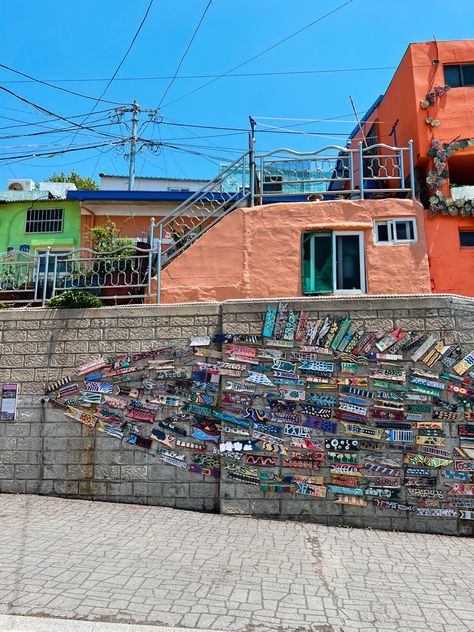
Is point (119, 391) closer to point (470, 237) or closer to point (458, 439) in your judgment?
point (458, 439)

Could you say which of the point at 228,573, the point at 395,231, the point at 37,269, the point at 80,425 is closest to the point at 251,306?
the point at 80,425

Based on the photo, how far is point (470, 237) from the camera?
10.0 m

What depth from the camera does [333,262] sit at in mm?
9039

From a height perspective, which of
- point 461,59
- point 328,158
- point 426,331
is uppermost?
point 461,59

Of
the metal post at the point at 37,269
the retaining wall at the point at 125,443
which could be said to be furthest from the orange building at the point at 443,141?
the metal post at the point at 37,269

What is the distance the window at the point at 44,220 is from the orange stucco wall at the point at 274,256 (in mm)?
7018

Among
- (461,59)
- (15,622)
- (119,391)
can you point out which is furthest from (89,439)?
(461,59)

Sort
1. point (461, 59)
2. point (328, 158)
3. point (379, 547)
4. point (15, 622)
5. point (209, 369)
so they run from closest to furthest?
point (15, 622) < point (379, 547) < point (209, 369) < point (328, 158) < point (461, 59)

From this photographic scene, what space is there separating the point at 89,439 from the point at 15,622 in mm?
3690

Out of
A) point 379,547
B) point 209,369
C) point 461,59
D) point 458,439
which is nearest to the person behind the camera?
point 379,547

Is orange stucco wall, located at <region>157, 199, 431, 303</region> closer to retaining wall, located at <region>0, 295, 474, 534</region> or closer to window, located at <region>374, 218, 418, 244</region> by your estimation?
window, located at <region>374, 218, 418, 244</region>

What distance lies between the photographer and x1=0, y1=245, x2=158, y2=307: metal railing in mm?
8375

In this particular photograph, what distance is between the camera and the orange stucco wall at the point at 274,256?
29.1ft

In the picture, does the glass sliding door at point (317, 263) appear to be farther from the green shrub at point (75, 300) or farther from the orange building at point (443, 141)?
the green shrub at point (75, 300)
